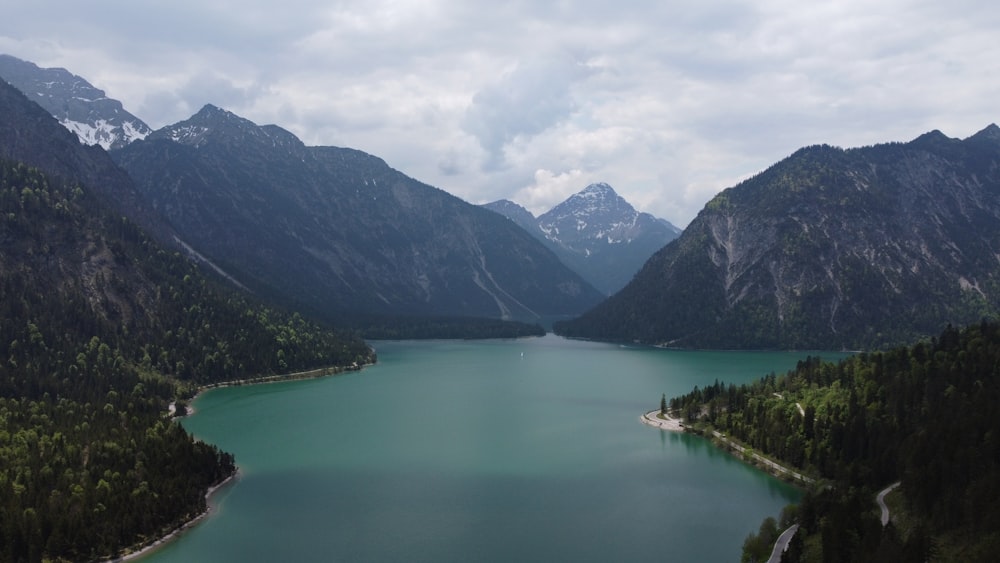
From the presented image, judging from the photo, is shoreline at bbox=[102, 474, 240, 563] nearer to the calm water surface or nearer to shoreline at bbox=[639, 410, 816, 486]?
the calm water surface

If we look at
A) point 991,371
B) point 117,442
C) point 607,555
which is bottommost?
point 607,555

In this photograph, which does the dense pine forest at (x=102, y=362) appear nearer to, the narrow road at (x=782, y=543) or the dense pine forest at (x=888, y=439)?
the narrow road at (x=782, y=543)

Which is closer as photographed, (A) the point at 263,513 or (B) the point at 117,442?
(A) the point at 263,513

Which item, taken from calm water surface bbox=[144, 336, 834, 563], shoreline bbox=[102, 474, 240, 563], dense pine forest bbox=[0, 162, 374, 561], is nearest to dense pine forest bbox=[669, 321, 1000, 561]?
calm water surface bbox=[144, 336, 834, 563]

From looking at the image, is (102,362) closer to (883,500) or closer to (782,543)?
(782,543)

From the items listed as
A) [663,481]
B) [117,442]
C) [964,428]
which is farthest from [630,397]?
[117,442]

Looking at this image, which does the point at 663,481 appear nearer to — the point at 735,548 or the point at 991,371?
the point at 735,548
